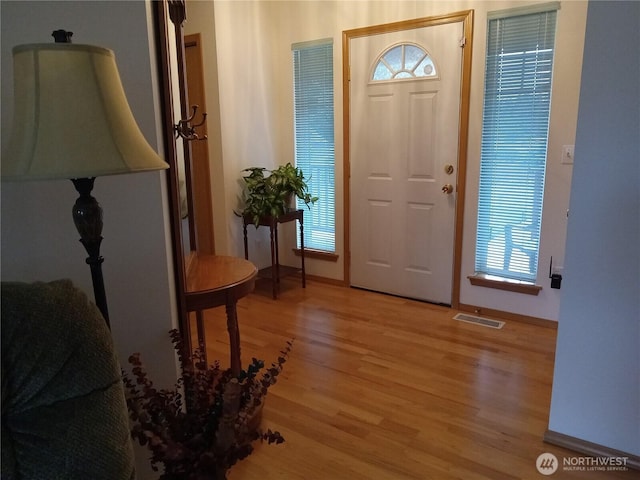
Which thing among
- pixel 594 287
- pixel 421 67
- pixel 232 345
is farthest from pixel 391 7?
pixel 232 345

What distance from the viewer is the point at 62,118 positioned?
3.01ft

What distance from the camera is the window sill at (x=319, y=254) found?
3963mm

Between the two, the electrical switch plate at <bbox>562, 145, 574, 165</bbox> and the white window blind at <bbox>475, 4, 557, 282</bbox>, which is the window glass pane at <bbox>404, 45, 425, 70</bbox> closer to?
the white window blind at <bbox>475, 4, 557, 282</bbox>

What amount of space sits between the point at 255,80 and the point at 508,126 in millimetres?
1996

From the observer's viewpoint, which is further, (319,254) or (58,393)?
(319,254)

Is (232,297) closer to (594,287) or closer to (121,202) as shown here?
(121,202)

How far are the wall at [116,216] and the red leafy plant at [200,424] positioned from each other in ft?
1.10

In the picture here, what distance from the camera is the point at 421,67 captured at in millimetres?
3268

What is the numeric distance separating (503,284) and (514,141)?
0.94 m

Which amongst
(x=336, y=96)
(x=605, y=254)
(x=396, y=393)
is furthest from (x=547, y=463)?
(x=336, y=96)

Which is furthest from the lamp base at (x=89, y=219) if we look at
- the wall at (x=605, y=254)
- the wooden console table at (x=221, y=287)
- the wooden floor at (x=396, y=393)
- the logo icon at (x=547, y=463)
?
the logo icon at (x=547, y=463)

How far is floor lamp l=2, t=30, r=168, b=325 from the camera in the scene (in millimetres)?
901

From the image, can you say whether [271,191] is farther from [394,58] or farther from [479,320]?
[479,320]

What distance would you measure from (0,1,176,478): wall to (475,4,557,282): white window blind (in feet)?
7.55
